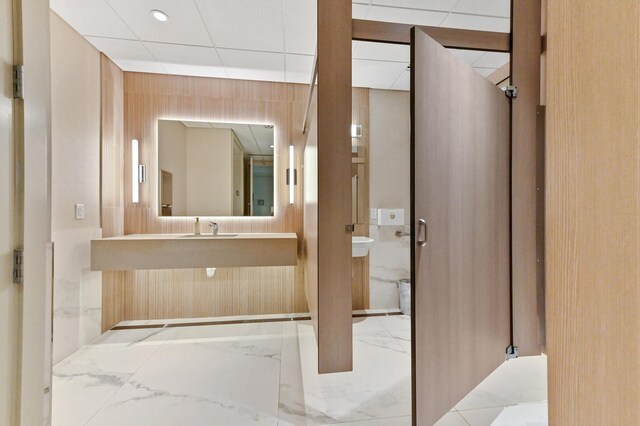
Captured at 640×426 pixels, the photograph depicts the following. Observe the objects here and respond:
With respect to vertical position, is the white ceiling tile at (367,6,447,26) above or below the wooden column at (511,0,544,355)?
above

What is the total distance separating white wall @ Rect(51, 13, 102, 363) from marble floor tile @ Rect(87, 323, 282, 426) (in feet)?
2.37

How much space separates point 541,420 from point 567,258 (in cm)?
156

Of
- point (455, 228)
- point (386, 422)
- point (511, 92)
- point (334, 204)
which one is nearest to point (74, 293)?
point (334, 204)

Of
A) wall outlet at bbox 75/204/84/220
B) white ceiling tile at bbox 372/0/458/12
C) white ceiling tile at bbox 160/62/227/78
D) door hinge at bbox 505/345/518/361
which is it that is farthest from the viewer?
white ceiling tile at bbox 160/62/227/78

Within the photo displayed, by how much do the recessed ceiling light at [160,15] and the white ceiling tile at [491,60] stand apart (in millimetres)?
2581

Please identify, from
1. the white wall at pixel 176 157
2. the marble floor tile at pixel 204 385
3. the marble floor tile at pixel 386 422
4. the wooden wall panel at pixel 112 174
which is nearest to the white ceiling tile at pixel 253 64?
the white wall at pixel 176 157

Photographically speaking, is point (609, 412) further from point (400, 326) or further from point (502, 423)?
point (400, 326)

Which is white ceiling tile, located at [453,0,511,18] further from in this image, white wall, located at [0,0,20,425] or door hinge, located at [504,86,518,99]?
white wall, located at [0,0,20,425]

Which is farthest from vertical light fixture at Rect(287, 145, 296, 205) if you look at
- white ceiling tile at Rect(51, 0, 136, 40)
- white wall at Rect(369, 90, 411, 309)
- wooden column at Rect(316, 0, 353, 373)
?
white ceiling tile at Rect(51, 0, 136, 40)

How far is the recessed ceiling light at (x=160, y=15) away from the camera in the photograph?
190 centimetres

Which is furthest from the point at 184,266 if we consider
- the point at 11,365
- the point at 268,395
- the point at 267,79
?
the point at 267,79

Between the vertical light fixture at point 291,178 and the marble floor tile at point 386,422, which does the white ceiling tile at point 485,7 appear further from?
the marble floor tile at point 386,422

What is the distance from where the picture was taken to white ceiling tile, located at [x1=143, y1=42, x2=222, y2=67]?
229cm

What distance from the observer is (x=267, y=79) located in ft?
9.30
